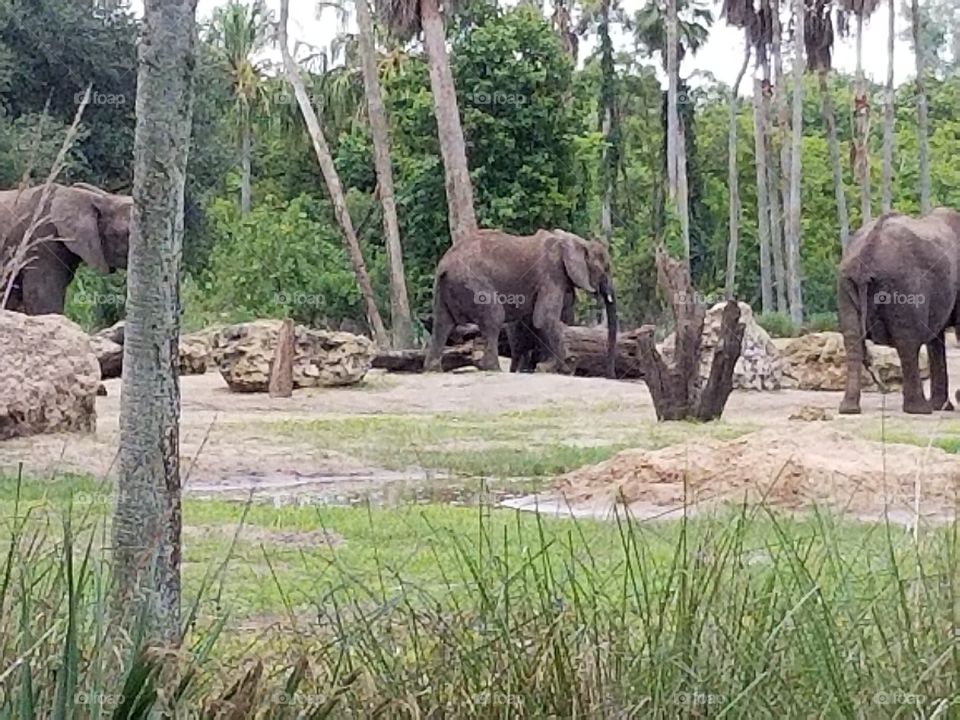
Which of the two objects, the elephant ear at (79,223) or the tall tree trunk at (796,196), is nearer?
the elephant ear at (79,223)

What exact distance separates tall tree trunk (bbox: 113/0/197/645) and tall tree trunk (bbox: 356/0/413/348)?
75.8ft

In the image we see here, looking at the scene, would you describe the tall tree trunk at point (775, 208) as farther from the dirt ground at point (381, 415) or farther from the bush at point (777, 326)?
the dirt ground at point (381, 415)

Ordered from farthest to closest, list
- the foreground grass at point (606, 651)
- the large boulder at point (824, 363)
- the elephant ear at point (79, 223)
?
the large boulder at point (824, 363)
the elephant ear at point (79, 223)
the foreground grass at point (606, 651)

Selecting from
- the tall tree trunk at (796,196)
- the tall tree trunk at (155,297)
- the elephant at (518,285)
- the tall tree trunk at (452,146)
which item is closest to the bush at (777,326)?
the tall tree trunk at (796,196)

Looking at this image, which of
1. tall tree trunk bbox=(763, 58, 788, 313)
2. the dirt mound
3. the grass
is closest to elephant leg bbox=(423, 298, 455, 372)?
the grass

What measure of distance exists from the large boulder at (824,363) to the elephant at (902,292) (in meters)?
3.80

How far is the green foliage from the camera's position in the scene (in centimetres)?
2964

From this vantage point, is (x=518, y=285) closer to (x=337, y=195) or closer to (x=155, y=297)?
(x=337, y=195)

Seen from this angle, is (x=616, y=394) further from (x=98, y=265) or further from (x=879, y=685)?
(x=879, y=685)

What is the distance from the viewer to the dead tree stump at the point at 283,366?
16.7 m

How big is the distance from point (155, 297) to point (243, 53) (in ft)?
150

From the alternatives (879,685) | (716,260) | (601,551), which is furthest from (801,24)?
(879,685)

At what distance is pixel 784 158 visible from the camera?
40219mm

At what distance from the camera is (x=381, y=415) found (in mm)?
14727
